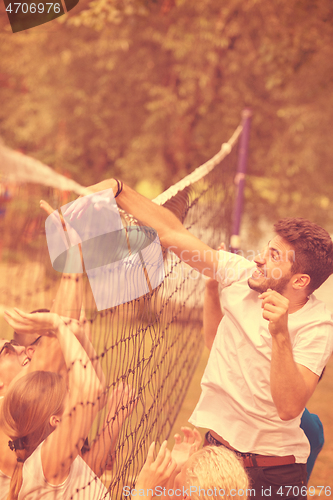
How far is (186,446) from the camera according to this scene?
9.37ft

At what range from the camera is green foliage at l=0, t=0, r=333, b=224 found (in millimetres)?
9125

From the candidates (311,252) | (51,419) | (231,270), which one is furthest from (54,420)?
(311,252)

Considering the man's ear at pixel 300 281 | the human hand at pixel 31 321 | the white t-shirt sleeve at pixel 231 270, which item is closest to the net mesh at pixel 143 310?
the human hand at pixel 31 321

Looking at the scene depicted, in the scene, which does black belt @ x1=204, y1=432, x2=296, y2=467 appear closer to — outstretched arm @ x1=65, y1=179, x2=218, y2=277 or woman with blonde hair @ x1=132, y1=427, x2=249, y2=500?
woman with blonde hair @ x1=132, y1=427, x2=249, y2=500

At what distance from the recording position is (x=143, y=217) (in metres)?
2.54

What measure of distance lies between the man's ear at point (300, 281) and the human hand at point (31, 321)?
1148mm

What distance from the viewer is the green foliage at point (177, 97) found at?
912 centimetres

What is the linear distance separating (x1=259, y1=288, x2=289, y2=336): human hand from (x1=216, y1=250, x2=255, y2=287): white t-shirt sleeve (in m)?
0.49

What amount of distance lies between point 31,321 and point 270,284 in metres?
1.17

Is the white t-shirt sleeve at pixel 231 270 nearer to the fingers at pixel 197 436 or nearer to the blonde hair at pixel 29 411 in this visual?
the fingers at pixel 197 436

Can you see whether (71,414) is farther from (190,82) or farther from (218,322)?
(190,82)

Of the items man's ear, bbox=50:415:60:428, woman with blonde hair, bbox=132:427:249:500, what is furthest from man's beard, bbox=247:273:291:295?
man's ear, bbox=50:415:60:428

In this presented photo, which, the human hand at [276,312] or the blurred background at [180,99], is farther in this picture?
the blurred background at [180,99]

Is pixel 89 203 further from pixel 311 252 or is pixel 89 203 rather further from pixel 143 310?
pixel 311 252
